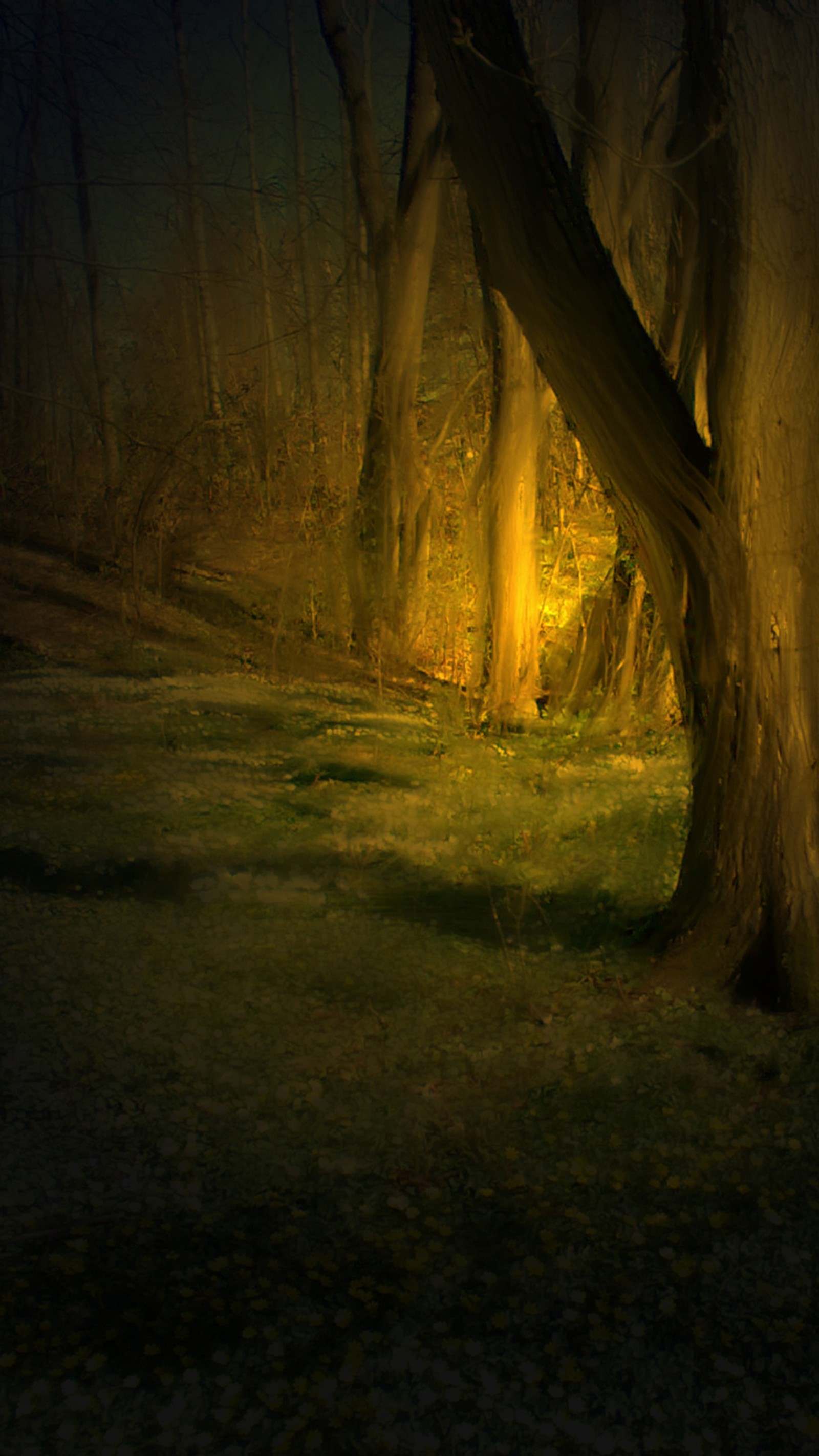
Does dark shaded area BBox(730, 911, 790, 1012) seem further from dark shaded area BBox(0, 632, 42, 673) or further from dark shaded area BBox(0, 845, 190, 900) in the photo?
dark shaded area BBox(0, 632, 42, 673)

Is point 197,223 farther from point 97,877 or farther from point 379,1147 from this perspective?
point 379,1147

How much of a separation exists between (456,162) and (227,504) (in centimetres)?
1109

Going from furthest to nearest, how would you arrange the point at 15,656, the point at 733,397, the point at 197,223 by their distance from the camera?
the point at 197,223, the point at 15,656, the point at 733,397

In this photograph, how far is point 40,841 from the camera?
17.3 feet

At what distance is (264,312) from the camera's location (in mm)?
17047

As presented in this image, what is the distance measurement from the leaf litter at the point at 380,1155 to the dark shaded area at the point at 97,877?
0.8 inches

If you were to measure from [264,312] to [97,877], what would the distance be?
1462 cm

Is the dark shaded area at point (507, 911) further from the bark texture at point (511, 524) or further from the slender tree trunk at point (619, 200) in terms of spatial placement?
the bark texture at point (511, 524)

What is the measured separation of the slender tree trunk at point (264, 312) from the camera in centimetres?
1255

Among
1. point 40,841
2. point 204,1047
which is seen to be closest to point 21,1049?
point 204,1047

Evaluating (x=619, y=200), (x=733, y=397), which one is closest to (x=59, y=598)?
(x=619, y=200)

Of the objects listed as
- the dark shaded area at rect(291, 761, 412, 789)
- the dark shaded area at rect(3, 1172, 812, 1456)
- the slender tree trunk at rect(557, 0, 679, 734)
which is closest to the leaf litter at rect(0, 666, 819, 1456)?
the dark shaded area at rect(3, 1172, 812, 1456)

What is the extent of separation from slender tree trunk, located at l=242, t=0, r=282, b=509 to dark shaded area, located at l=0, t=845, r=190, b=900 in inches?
204

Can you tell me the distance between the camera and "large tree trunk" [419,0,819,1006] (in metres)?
3.39
